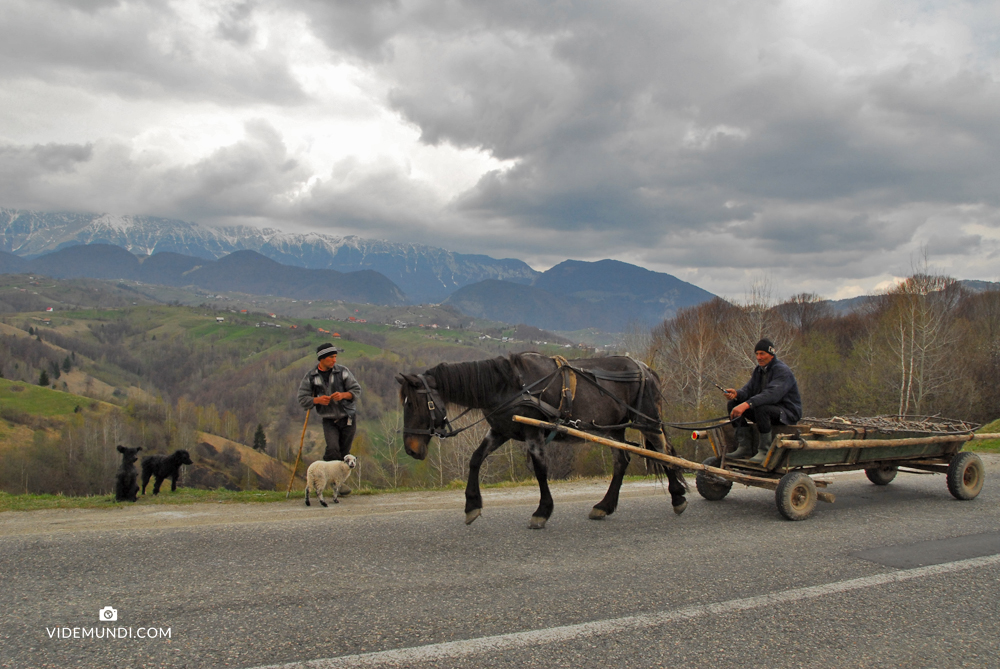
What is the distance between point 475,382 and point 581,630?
379cm

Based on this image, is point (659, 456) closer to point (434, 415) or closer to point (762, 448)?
point (762, 448)

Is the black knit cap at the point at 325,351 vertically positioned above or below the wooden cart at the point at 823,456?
above

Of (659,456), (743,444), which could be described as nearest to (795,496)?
(743,444)

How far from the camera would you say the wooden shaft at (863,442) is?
23.8 feet

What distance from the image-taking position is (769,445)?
791 centimetres

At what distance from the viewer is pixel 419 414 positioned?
716 centimetres

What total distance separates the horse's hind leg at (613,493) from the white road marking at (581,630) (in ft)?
8.93

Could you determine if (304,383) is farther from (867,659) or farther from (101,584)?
(867,659)

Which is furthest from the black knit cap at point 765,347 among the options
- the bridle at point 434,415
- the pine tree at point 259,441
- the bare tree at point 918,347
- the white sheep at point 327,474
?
the pine tree at point 259,441

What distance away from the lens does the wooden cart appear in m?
7.24

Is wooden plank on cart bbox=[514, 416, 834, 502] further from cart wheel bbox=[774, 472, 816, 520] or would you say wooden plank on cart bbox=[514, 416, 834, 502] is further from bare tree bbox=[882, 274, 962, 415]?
bare tree bbox=[882, 274, 962, 415]

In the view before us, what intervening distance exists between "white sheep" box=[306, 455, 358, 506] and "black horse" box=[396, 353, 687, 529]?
187 centimetres

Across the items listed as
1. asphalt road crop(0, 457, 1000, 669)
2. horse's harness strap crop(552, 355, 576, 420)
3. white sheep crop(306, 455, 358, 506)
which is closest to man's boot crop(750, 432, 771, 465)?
asphalt road crop(0, 457, 1000, 669)

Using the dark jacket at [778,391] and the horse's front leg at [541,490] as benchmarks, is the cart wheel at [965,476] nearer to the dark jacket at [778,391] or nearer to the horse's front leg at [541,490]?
the dark jacket at [778,391]
